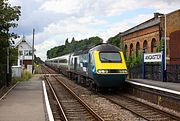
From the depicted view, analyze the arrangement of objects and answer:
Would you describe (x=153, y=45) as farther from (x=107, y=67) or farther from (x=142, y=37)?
(x=107, y=67)

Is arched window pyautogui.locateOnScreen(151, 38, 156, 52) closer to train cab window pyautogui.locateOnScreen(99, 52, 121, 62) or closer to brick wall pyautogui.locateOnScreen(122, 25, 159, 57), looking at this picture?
brick wall pyautogui.locateOnScreen(122, 25, 159, 57)

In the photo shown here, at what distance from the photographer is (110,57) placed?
2098 centimetres

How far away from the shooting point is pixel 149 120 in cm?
1234

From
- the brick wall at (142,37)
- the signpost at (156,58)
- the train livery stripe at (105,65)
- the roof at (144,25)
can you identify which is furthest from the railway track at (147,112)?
the roof at (144,25)

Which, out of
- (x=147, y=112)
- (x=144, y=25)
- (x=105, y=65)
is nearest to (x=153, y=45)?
(x=144, y=25)

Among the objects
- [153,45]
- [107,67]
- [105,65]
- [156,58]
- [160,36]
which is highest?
[160,36]

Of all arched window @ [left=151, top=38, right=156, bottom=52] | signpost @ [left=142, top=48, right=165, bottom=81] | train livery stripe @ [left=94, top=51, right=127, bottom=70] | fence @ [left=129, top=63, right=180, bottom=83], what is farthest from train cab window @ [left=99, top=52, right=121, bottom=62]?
arched window @ [left=151, top=38, right=156, bottom=52]

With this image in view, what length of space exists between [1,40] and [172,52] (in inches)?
873

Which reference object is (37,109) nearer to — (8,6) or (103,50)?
(103,50)

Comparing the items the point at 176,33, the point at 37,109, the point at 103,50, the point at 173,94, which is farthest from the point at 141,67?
the point at 176,33

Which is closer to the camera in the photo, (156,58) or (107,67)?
(107,67)

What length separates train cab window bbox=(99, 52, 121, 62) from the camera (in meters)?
20.8

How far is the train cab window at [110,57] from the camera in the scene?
20825 mm

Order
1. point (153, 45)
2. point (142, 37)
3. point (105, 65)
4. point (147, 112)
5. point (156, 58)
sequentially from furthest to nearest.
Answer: point (142, 37) < point (153, 45) < point (156, 58) < point (105, 65) < point (147, 112)
